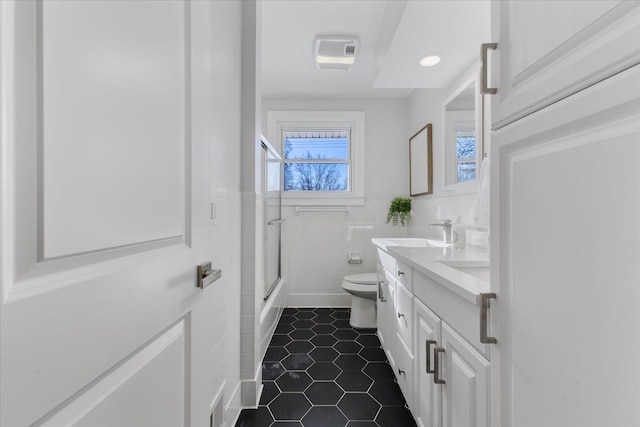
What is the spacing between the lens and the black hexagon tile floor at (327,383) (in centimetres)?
167

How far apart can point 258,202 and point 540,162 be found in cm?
150

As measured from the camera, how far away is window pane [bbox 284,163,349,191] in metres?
3.71

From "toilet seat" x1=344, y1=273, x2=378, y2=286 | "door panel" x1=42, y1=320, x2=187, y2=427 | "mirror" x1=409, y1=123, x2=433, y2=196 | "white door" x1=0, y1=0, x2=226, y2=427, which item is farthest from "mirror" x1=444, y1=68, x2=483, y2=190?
"door panel" x1=42, y1=320, x2=187, y2=427

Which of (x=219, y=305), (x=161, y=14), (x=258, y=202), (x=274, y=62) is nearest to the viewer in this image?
(x=161, y=14)

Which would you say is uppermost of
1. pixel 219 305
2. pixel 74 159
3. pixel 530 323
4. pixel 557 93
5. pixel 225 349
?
pixel 557 93

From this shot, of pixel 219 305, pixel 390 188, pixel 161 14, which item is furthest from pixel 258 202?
pixel 390 188

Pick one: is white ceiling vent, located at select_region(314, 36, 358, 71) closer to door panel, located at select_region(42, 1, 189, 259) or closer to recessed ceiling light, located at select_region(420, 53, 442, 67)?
recessed ceiling light, located at select_region(420, 53, 442, 67)

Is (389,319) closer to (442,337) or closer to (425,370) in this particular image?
(425,370)

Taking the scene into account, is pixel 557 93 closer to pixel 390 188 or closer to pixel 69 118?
pixel 69 118

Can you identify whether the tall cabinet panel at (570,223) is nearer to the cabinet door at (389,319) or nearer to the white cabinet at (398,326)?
the white cabinet at (398,326)

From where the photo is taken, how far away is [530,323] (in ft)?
2.13

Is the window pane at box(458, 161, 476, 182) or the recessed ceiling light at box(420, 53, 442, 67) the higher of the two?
the recessed ceiling light at box(420, 53, 442, 67)

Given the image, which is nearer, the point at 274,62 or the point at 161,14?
the point at 161,14

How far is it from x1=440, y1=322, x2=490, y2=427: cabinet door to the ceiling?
154cm
